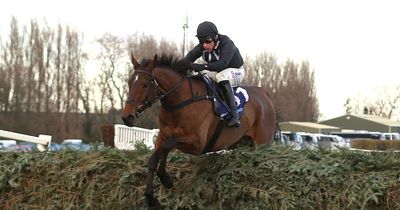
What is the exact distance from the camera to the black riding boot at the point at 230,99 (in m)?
7.42

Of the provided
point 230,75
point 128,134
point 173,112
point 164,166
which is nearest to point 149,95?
point 173,112

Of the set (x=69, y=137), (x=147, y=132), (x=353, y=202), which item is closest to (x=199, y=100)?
(x=353, y=202)

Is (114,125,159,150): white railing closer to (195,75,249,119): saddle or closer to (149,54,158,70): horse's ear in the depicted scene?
(195,75,249,119): saddle

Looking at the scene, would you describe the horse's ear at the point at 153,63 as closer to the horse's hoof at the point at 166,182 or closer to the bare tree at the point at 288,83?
the horse's hoof at the point at 166,182

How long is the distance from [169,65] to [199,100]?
2.06 feet

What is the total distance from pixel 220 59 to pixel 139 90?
1505 millimetres

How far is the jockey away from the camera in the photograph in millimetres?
7410

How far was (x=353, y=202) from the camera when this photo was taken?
5438 mm

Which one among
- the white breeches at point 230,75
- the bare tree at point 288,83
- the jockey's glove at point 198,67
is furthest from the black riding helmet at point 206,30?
the bare tree at point 288,83

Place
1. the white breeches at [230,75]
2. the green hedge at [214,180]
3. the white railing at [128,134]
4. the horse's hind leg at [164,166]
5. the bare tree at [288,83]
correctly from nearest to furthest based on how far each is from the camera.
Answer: the green hedge at [214,180]
the horse's hind leg at [164,166]
the white breeches at [230,75]
the white railing at [128,134]
the bare tree at [288,83]

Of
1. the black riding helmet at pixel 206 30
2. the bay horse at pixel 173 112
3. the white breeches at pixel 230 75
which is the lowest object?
the bay horse at pixel 173 112

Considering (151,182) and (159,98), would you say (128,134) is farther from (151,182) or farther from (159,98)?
(151,182)

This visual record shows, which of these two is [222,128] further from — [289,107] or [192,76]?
[289,107]

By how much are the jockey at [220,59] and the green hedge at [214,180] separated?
3.24 feet
